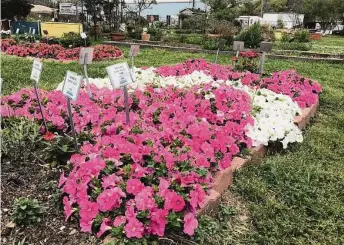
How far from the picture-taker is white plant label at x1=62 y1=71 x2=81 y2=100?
2.73m

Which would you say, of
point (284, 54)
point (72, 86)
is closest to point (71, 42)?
point (284, 54)

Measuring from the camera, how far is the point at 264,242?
269 cm

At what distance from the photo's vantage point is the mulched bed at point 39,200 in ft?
7.63

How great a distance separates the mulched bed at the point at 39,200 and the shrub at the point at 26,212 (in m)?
0.04

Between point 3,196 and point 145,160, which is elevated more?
point 145,160

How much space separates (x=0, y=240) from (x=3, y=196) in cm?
39

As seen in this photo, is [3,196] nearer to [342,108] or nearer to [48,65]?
[342,108]

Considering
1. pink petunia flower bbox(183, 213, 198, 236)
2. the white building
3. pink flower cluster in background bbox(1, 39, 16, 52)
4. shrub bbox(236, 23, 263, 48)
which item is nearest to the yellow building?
pink flower cluster in background bbox(1, 39, 16, 52)

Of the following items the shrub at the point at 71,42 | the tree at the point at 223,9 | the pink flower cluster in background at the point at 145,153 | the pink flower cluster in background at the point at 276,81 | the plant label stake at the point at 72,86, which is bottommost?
the pink flower cluster in background at the point at 145,153

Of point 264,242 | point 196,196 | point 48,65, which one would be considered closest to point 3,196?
point 196,196

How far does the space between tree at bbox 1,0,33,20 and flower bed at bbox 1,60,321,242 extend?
72.1 ft

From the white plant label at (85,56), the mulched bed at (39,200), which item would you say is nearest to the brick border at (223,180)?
the mulched bed at (39,200)

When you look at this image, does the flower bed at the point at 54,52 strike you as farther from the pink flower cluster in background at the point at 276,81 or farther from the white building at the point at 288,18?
the white building at the point at 288,18

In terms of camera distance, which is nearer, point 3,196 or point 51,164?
point 3,196
